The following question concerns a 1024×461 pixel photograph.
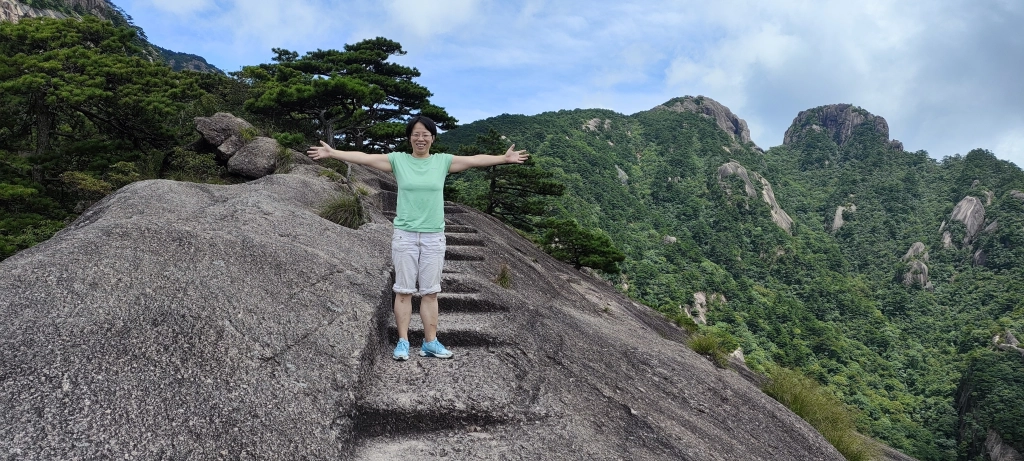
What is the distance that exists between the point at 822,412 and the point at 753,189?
92.1 metres

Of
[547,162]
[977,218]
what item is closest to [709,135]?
[977,218]

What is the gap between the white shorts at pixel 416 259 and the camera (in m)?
4.30

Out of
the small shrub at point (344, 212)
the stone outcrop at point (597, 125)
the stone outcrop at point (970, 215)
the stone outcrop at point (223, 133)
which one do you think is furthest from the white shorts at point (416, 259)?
the stone outcrop at point (970, 215)

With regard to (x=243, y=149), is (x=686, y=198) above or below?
below

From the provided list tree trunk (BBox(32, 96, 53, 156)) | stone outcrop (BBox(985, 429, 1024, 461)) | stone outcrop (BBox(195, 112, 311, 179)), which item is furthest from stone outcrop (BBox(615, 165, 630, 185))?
tree trunk (BBox(32, 96, 53, 156))

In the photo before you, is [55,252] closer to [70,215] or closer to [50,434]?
[50,434]

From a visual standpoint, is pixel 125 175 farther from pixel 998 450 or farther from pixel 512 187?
pixel 998 450

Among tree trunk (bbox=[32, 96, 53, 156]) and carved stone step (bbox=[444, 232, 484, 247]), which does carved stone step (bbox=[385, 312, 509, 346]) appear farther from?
tree trunk (bbox=[32, 96, 53, 156])

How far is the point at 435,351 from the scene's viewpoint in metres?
4.75

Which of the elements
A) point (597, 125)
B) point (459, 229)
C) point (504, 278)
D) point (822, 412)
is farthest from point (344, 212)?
point (597, 125)

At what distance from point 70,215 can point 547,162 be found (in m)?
60.5

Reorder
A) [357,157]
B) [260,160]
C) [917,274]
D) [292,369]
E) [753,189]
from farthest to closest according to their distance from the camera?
[753,189] → [917,274] → [260,160] → [357,157] → [292,369]

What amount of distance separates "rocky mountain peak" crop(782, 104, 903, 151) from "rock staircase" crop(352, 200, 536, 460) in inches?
6377

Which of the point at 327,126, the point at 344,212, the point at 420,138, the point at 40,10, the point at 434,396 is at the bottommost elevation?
the point at 434,396
